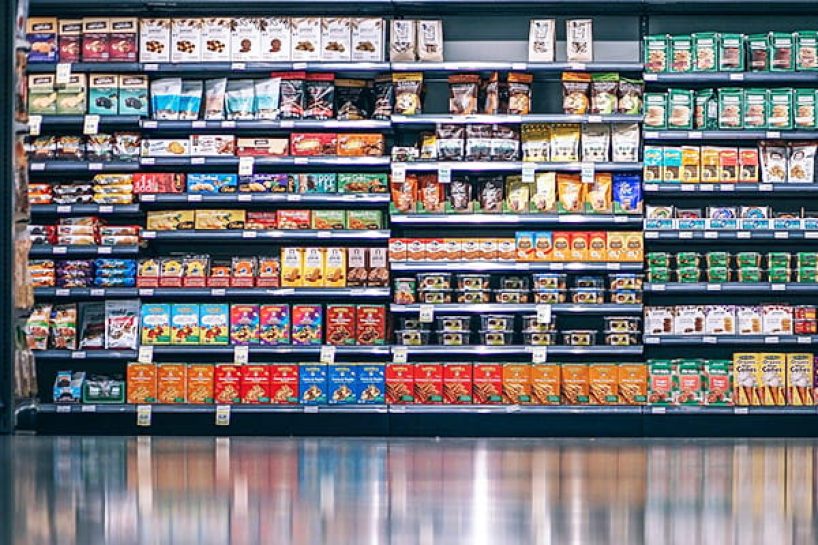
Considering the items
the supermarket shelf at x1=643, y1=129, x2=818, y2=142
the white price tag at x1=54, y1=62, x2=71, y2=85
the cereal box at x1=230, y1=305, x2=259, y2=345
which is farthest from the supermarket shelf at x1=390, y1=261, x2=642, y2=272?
the white price tag at x1=54, y1=62, x2=71, y2=85

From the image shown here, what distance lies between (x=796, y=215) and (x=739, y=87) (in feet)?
2.77

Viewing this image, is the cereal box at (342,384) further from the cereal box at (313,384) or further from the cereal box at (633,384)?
the cereal box at (633,384)

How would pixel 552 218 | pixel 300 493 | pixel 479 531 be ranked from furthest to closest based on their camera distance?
1. pixel 552 218
2. pixel 300 493
3. pixel 479 531

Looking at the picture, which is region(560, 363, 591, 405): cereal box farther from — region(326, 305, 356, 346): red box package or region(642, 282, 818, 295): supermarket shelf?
region(326, 305, 356, 346): red box package

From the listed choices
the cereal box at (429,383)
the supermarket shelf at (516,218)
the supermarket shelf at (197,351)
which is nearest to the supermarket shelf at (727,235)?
the supermarket shelf at (516,218)

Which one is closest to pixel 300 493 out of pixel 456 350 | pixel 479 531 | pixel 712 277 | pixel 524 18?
pixel 479 531

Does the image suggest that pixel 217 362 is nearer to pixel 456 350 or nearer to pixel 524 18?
pixel 456 350

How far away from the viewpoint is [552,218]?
24.8ft

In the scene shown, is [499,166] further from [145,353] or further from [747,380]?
[145,353]

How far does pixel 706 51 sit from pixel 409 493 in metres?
4.55

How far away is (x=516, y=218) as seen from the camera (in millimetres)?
7586

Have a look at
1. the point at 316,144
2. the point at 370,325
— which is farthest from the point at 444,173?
the point at 370,325

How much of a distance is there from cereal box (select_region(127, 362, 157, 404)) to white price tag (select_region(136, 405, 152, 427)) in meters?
0.04

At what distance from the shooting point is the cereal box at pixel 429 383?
7.62 metres
